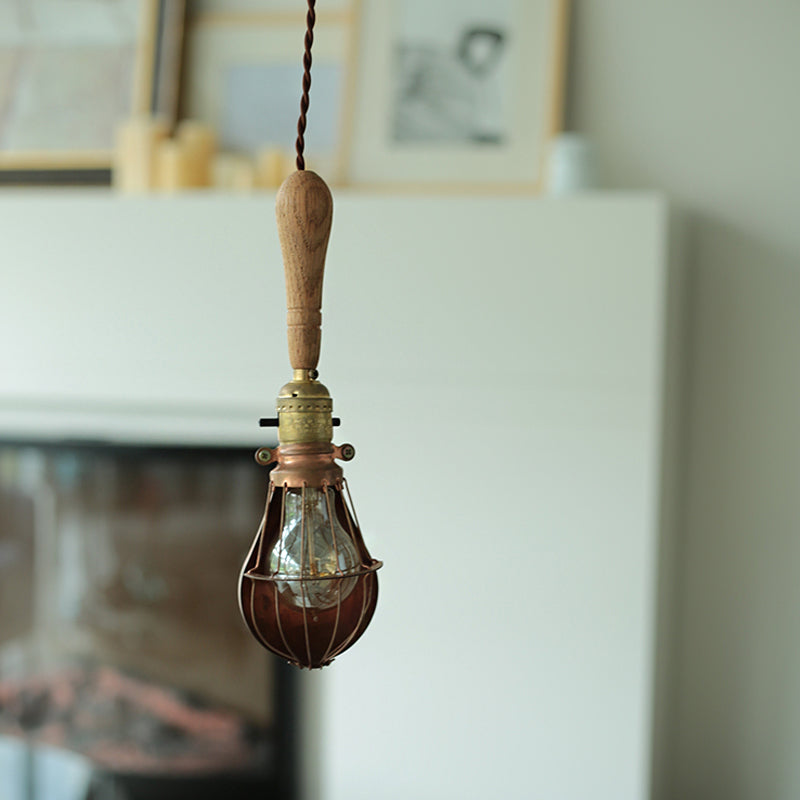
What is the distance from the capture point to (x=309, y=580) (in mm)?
503

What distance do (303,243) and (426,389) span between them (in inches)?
56.4

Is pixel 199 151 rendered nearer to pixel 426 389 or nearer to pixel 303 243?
pixel 426 389

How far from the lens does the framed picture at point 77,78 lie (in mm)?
2238

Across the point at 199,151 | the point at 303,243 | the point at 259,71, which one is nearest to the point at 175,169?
the point at 199,151

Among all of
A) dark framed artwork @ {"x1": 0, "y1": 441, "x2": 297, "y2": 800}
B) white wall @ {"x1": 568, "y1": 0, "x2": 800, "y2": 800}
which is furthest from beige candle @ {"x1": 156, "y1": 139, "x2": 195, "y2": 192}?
white wall @ {"x1": 568, "y1": 0, "x2": 800, "y2": 800}

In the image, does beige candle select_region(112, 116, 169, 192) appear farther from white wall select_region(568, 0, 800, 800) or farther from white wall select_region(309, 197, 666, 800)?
white wall select_region(568, 0, 800, 800)

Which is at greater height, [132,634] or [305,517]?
[305,517]

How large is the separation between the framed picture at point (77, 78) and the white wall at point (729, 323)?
35.2 inches

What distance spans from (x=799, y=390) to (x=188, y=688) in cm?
140

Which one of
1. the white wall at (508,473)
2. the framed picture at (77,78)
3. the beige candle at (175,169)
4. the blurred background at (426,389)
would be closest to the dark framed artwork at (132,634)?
the blurred background at (426,389)

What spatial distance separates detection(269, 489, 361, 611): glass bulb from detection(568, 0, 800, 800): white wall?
5.86 ft

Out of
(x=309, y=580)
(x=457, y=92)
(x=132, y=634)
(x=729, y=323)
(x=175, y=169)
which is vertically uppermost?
(x=457, y=92)

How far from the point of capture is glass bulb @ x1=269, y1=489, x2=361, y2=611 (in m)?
0.51

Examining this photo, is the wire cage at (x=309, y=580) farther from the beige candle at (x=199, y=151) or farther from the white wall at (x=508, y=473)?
the beige candle at (x=199, y=151)
